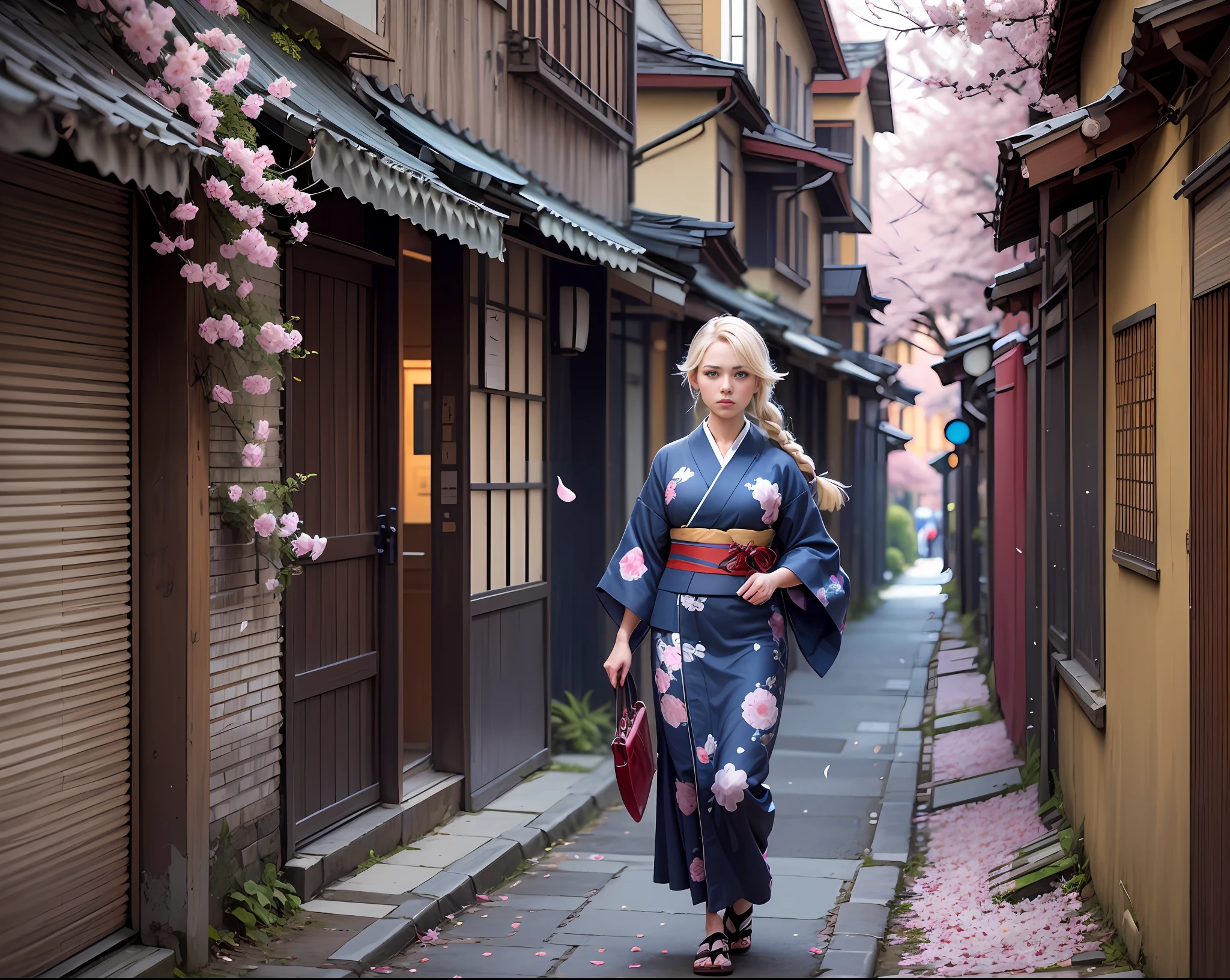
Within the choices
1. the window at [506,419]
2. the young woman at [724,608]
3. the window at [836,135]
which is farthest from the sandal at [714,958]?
the window at [836,135]

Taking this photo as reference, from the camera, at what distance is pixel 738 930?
5367mm

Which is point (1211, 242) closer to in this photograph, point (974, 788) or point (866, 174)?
point (974, 788)

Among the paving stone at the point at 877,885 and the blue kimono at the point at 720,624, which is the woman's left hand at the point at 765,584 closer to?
the blue kimono at the point at 720,624

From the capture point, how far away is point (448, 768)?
775 centimetres

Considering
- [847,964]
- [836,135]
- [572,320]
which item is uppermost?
[836,135]

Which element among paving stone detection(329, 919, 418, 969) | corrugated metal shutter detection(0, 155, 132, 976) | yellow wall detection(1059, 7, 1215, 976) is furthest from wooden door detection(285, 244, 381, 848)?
yellow wall detection(1059, 7, 1215, 976)

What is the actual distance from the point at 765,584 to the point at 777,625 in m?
0.28

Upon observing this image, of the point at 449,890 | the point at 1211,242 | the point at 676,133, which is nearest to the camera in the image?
the point at 1211,242

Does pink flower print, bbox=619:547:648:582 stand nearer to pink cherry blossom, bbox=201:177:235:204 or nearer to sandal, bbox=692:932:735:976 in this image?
sandal, bbox=692:932:735:976

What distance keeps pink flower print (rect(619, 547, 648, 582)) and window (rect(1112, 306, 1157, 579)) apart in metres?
1.92

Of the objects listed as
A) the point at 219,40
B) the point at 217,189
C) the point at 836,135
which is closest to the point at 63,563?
the point at 217,189

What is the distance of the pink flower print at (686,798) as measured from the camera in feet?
17.4

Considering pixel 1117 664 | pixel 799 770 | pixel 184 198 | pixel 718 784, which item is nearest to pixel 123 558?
pixel 184 198

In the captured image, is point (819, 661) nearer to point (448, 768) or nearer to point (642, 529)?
point (642, 529)
